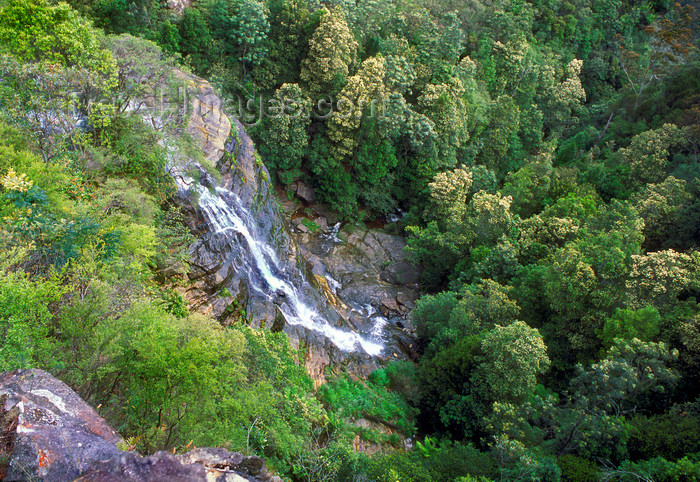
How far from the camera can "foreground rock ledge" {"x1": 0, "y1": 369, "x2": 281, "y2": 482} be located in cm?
638

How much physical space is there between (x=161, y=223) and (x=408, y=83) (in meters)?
20.5

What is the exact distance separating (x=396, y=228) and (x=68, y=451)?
2737cm

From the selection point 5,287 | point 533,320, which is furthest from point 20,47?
point 533,320

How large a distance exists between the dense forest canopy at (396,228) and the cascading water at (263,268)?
1859 mm

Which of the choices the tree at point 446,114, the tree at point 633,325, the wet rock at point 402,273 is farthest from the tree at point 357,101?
the tree at point 633,325

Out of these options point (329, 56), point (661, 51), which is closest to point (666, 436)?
point (329, 56)

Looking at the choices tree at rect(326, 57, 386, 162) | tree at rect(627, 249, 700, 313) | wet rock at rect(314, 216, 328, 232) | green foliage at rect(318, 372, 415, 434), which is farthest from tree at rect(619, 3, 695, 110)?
green foliage at rect(318, 372, 415, 434)

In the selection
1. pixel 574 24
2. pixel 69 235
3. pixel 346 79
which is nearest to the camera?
pixel 69 235

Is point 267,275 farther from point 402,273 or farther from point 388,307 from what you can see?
point 402,273

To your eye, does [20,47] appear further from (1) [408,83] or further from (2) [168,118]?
(1) [408,83]

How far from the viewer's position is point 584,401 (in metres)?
15.0

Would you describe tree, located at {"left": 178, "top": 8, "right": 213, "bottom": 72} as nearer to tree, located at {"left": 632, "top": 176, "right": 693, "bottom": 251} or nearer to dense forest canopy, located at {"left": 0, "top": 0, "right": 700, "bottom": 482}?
dense forest canopy, located at {"left": 0, "top": 0, "right": 700, "bottom": 482}

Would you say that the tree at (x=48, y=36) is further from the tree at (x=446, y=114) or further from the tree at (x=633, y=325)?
the tree at (x=633, y=325)

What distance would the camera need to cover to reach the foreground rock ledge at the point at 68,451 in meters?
6.38
